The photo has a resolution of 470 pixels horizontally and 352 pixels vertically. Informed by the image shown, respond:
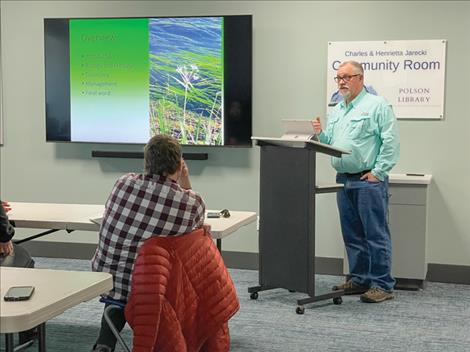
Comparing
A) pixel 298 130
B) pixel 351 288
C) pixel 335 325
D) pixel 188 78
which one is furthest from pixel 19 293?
pixel 188 78

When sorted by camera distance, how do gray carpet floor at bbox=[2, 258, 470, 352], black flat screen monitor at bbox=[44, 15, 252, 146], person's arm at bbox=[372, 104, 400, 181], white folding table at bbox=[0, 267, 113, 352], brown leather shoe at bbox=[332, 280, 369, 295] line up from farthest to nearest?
1. black flat screen monitor at bbox=[44, 15, 252, 146]
2. brown leather shoe at bbox=[332, 280, 369, 295]
3. person's arm at bbox=[372, 104, 400, 181]
4. gray carpet floor at bbox=[2, 258, 470, 352]
5. white folding table at bbox=[0, 267, 113, 352]

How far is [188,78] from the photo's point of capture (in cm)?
550

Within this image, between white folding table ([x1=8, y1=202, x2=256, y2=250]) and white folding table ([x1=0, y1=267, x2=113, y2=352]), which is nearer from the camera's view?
white folding table ([x1=0, y1=267, x2=113, y2=352])

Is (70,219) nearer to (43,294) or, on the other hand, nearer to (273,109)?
(43,294)

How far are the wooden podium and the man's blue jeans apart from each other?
0.26m

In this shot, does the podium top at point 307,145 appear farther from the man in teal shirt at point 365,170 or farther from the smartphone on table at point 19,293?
the smartphone on table at point 19,293

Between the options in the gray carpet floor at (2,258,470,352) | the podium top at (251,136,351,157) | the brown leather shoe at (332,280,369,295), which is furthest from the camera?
the brown leather shoe at (332,280,369,295)

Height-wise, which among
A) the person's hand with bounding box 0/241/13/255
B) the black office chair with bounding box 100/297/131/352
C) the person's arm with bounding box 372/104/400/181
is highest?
the person's arm with bounding box 372/104/400/181

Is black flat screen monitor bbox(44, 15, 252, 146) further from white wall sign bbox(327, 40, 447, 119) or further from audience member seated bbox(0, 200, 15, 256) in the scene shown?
audience member seated bbox(0, 200, 15, 256)

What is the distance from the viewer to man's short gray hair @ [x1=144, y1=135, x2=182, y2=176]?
9.88ft

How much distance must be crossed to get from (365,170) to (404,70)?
3.24 ft

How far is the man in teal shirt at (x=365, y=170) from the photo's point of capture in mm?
4570

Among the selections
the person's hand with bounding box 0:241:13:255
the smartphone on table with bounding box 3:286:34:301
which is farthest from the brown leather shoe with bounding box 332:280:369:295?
the smartphone on table with bounding box 3:286:34:301

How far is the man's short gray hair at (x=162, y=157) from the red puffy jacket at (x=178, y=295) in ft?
0.95
